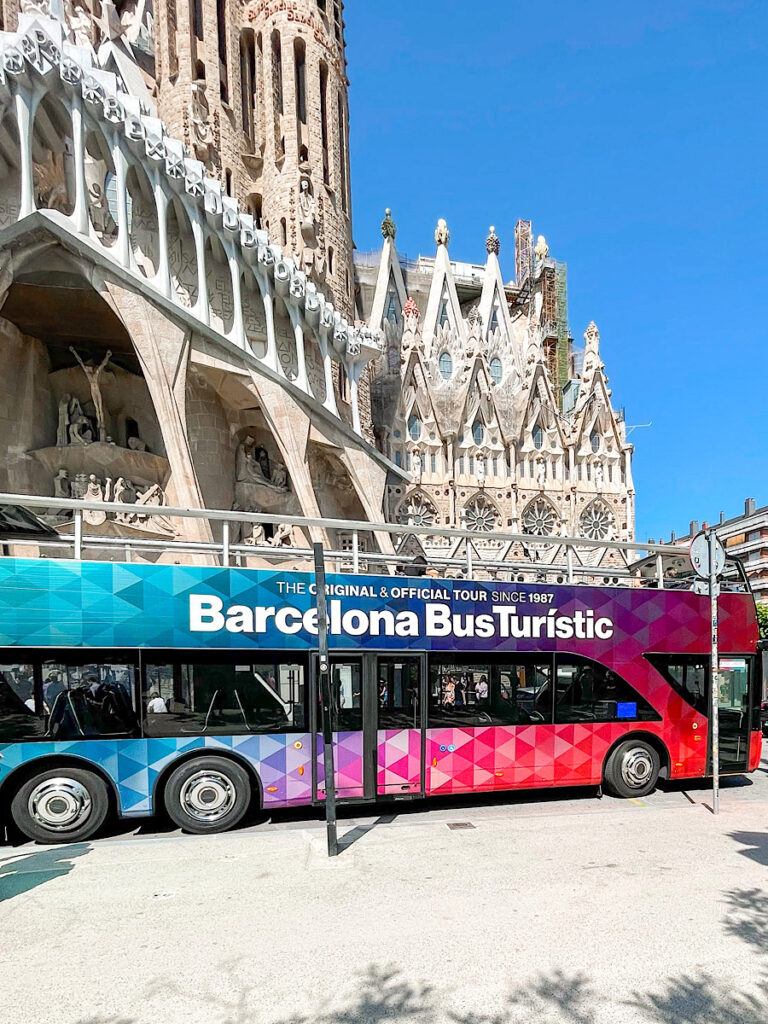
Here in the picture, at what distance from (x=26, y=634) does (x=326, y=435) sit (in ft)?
55.0

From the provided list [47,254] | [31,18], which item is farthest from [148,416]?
[31,18]

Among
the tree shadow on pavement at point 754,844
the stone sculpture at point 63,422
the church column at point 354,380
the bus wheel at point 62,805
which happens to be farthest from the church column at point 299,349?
the tree shadow on pavement at point 754,844

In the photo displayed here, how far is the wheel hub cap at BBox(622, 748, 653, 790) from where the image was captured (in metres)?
8.23

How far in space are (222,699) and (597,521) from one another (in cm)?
3630

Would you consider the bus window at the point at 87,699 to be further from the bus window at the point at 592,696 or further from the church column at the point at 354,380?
the church column at the point at 354,380

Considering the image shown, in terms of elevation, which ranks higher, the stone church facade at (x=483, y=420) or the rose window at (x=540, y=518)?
the stone church facade at (x=483, y=420)

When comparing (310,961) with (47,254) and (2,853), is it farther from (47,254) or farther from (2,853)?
(47,254)

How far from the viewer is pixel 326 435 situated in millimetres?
22625

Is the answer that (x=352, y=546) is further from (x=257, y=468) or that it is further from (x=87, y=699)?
(x=257, y=468)

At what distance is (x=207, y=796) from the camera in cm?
691

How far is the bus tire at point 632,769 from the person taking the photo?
26.7 ft

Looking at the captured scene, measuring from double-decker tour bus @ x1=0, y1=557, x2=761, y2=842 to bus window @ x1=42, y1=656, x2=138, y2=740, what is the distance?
15 mm

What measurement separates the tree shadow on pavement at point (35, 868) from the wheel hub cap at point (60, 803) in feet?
0.96

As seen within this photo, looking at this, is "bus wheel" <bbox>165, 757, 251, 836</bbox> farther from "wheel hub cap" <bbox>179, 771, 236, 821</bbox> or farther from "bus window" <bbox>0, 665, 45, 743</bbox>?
"bus window" <bbox>0, 665, 45, 743</bbox>
